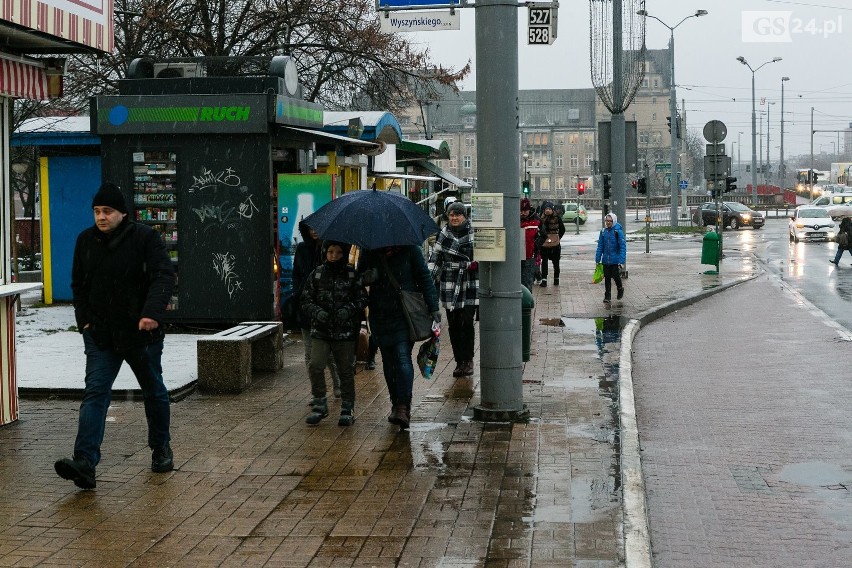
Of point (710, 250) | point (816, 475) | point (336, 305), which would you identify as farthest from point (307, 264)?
point (710, 250)

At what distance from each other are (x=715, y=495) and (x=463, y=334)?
4553mm

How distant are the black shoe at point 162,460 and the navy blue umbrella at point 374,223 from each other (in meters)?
1.93

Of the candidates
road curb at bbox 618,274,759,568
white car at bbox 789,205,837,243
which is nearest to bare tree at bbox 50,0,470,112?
road curb at bbox 618,274,759,568

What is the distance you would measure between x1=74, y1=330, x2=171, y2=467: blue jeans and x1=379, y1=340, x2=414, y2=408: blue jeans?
74.1 inches

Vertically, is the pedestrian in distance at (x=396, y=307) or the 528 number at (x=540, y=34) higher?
the 528 number at (x=540, y=34)

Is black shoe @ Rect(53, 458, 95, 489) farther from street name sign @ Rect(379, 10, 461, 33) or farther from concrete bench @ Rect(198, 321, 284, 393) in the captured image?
street name sign @ Rect(379, 10, 461, 33)

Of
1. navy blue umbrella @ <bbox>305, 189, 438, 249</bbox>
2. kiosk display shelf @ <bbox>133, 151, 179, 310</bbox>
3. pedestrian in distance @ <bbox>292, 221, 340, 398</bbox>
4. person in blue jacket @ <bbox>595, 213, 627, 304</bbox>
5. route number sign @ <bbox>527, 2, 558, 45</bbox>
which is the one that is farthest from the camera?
person in blue jacket @ <bbox>595, 213, 627, 304</bbox>

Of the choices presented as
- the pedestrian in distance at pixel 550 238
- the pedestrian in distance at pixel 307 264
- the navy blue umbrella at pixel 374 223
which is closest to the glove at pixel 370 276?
the navy blue umbrella at pixel 374 223

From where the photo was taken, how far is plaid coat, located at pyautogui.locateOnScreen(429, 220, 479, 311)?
37.0 feet

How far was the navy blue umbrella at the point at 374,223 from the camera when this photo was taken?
8492 millimetres

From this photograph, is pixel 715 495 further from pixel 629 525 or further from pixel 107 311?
pixel 107 311

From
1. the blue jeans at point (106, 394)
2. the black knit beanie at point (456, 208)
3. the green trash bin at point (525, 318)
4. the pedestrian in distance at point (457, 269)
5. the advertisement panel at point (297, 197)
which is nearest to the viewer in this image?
the blue jeans at point (106, 394)

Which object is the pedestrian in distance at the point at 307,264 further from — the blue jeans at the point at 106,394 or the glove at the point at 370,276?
the blue jeans at the point at 106,394

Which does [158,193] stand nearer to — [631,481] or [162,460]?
[162,460]
